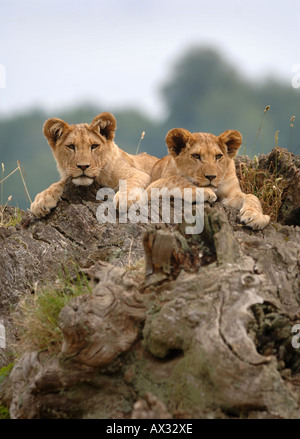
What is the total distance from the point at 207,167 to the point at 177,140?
0.60m

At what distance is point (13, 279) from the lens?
6.11 meters

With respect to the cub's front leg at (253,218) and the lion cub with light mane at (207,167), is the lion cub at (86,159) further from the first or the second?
the cub's front leg at (253,218)

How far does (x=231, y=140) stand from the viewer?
698cm

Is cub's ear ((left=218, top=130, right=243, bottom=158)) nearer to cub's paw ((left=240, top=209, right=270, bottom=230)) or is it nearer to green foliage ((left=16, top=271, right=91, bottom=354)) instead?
cub's paw ((left=240, top=209, right=270, bottom=230))

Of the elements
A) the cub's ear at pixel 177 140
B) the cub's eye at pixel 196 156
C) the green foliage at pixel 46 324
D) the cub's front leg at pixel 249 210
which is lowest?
the cub's front leg at pixel 249 210

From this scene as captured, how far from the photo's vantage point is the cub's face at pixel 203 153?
6.65 m

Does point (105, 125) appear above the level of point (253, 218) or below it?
above

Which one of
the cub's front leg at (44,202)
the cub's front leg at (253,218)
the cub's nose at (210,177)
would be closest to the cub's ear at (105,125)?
the cub's front leg at (44,202)

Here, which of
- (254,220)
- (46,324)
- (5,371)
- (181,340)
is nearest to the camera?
(181,340)

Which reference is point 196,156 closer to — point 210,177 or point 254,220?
point 210,177

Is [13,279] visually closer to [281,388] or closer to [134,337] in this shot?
[134,337]

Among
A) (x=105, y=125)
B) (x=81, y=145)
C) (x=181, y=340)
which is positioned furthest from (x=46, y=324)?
(x=105, y=125)
